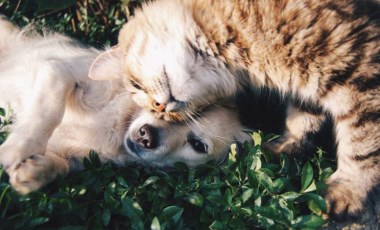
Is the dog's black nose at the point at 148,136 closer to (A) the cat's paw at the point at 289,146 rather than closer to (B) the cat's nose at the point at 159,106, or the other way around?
(B) the cat's nose at the point at 159,106

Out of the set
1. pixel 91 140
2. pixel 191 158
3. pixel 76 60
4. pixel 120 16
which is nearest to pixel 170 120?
pixel 191 158

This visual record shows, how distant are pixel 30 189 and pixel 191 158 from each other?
1.01 meters

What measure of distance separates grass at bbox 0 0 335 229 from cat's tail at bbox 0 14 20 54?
109 cm

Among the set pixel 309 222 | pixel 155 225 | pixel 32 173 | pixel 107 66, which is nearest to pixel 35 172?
pixel 32 173

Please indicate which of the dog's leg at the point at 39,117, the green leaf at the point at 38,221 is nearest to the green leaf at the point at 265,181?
the green leaf at the point at 38,221

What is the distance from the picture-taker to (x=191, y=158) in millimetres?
3059

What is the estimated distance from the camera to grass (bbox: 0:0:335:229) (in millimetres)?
2246

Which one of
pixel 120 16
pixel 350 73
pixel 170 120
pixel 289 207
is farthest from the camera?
pixel 120 16

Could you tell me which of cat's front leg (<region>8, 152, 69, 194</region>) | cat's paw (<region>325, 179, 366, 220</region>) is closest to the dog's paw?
cat's front leg (<region>8, 152, 69, 194</region>)

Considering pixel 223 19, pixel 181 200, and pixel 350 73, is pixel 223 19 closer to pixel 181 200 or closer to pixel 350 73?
pixel 350 73

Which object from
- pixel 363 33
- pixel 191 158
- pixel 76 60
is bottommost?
pixel 191 158

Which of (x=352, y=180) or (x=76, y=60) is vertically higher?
(x=76, y=60)

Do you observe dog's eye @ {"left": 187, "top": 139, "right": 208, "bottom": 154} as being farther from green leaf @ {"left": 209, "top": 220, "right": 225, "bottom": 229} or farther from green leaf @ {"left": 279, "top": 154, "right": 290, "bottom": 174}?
green leaf @ {"left": 209, "top": 220, "right": 225, "bottom": 229}

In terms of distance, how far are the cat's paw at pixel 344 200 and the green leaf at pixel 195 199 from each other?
623 millimetres
